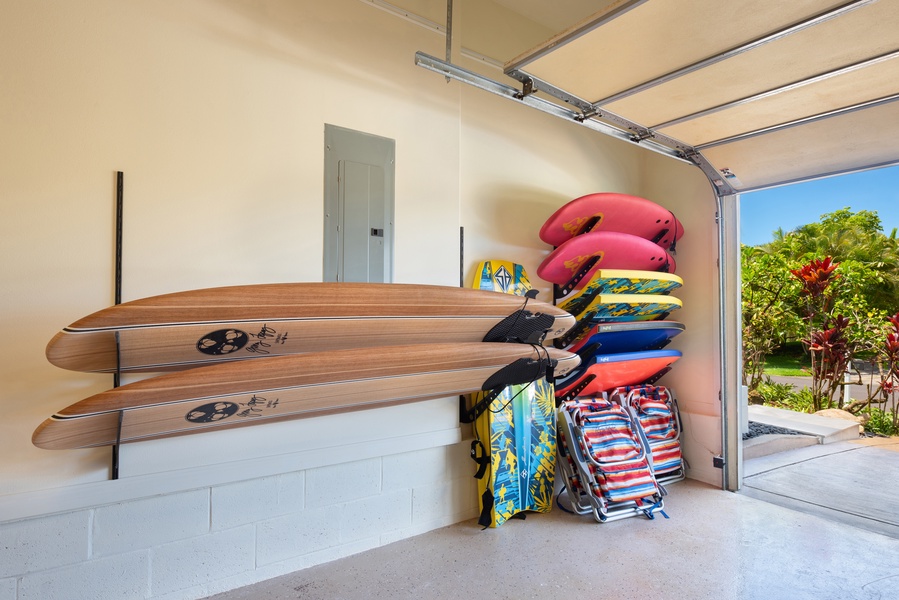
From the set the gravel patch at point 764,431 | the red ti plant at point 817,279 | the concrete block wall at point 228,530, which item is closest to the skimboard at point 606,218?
the concrete block wall at point 228,530

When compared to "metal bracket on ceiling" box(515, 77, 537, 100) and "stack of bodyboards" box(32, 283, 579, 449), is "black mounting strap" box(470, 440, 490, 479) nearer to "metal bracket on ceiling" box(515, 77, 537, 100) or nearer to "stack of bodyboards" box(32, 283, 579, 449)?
"stack of bodyboards" box(32, 283, 579, 449)

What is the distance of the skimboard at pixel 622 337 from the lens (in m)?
2.82

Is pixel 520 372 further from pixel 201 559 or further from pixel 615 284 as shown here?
pixel 201 559

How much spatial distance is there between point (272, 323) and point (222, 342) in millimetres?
153

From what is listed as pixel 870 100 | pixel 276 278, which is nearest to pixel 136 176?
pixel 276 278

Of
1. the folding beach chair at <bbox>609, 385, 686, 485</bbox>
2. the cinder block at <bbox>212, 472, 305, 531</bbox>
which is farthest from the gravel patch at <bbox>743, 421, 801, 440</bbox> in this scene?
the cinder block at <bbox>212, 472, 305, 531</bbox>

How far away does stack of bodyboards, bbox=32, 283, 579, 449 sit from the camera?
4.12 feet

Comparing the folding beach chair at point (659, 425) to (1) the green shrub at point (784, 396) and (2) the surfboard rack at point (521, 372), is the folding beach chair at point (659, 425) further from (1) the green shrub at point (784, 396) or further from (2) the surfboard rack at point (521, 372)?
(1) the green shrub at point (784, 396)

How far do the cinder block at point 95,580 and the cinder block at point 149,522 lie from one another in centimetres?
4

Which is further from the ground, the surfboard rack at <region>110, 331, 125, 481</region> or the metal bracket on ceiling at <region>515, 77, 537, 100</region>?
the metal bracket on ceiling at <region>515, 77, 537, 100</region>

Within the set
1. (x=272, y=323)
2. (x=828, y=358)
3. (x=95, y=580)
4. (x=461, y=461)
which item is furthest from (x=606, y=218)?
(x=828, y=358)

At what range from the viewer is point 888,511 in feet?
8.92

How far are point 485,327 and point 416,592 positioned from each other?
3.51ft

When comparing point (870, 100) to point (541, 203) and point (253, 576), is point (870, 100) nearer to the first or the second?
point (541, 203)
